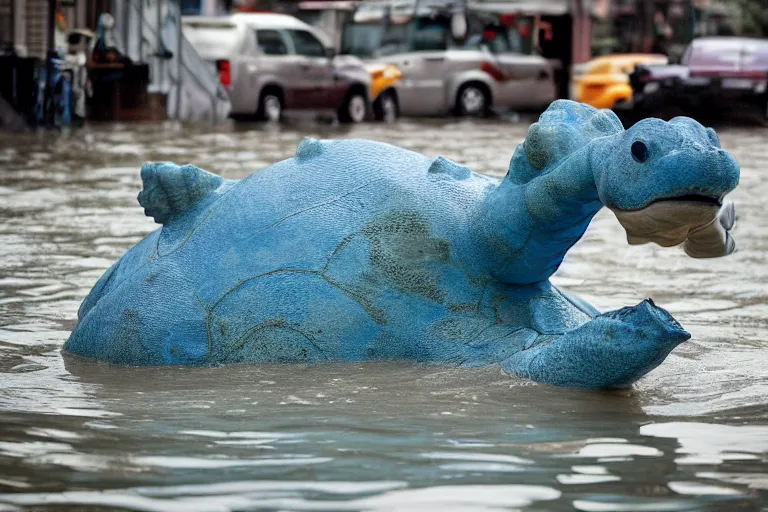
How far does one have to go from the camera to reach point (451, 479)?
14.3ft

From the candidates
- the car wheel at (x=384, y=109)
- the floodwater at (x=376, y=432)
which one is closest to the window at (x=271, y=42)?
the car wheel at (x=384, y=109)

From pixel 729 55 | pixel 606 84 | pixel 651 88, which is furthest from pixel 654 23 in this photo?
pixel 651 88

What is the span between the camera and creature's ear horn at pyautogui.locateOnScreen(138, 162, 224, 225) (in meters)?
6.20

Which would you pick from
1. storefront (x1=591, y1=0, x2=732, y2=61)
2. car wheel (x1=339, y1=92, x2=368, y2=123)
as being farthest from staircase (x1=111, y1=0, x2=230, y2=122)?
storefront (x1=591, y1=0, x2=732, y2=61)

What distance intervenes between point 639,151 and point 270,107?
20700 mm

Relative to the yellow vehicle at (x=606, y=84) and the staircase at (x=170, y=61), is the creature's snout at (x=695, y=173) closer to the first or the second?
the staircase at (x=170, y=61)

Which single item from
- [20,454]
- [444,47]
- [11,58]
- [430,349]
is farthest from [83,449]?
[444,47]

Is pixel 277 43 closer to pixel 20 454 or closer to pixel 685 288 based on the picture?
pixel 685 288

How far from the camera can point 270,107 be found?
1001 inches

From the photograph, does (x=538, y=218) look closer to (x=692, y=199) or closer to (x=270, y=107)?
(x=692, y=199)

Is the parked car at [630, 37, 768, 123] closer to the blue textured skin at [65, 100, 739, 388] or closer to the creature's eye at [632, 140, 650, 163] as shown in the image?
the blue textured skin at [65, 100, 739, 388]

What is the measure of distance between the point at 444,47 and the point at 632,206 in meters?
24.3

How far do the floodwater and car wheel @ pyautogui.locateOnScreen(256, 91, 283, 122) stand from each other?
56.3 feet

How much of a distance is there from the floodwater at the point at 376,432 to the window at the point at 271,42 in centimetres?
1734
